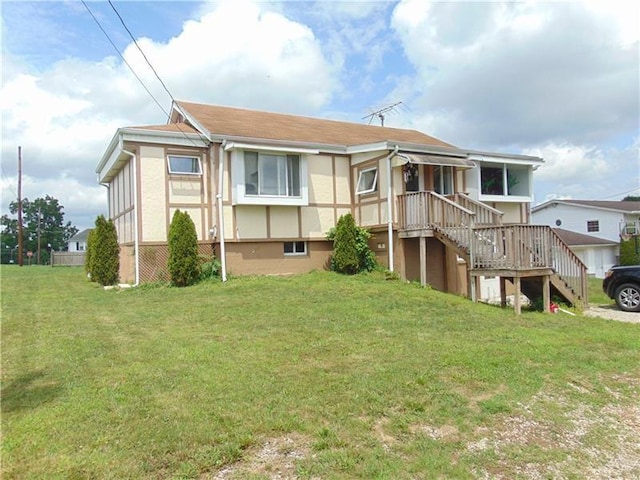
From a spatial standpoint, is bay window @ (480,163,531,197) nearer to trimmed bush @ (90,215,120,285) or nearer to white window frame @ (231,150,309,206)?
white window frame @ (231,150,309,206)

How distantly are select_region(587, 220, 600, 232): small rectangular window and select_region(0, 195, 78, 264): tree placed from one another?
6104cm

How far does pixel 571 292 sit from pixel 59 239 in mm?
71108

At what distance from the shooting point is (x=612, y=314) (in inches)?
456

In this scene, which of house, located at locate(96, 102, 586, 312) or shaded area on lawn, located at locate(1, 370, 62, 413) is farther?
house, located at locate(96, 102, 586, 312)

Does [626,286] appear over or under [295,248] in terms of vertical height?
under

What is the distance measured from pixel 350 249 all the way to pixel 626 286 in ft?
24.1

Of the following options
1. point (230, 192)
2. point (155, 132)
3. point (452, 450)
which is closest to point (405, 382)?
point (452, 450)

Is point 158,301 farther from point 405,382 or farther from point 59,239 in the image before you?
point 59,239

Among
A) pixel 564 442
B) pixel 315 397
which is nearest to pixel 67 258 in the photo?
pixel 315 397

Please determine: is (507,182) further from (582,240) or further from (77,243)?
(77,243)

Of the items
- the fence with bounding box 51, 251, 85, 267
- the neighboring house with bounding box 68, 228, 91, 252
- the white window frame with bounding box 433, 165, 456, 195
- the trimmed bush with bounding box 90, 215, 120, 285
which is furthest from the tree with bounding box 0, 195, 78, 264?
the white window frame with bounding box 433, 165, 456, 195

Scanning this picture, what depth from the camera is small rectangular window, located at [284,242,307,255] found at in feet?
51.1

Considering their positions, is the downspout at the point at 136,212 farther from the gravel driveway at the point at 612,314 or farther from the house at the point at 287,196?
the gravel driveway at the point at 612,314

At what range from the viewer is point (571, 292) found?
1177 centimetres
